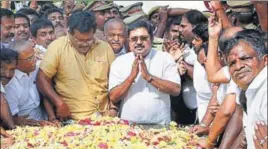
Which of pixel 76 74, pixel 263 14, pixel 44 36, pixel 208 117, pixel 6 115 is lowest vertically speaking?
pixel 208 117

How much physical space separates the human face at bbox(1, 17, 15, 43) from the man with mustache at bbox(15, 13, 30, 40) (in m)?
0.71

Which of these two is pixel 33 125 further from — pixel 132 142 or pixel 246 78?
pixel 246 78

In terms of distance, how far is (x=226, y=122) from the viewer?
5.30 metres

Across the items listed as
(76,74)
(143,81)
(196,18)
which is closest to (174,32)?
(196,18)

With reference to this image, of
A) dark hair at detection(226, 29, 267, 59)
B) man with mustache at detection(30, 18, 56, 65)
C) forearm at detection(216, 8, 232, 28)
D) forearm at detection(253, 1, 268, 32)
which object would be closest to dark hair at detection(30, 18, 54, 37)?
man with mustache at detection(30, 18, 56, 65)

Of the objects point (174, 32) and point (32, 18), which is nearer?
point (174, 32)

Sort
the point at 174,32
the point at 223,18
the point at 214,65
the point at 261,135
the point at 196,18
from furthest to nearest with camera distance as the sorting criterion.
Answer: the point at 174,32, the point at 196,18, the point at 223,18, the point at 214,65, the point at 261,135

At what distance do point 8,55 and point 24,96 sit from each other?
527mm

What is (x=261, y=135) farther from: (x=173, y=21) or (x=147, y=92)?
(x=173, y=21)

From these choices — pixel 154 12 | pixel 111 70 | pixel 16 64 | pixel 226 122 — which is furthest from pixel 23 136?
pixel 154 12

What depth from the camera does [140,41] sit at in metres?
6.31

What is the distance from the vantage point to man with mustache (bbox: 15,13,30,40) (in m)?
7.08

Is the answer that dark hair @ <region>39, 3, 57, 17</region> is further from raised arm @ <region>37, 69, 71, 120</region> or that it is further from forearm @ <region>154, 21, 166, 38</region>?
raised arm @ <region>37, 69, 71, 120</region>

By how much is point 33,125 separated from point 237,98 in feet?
6.66
